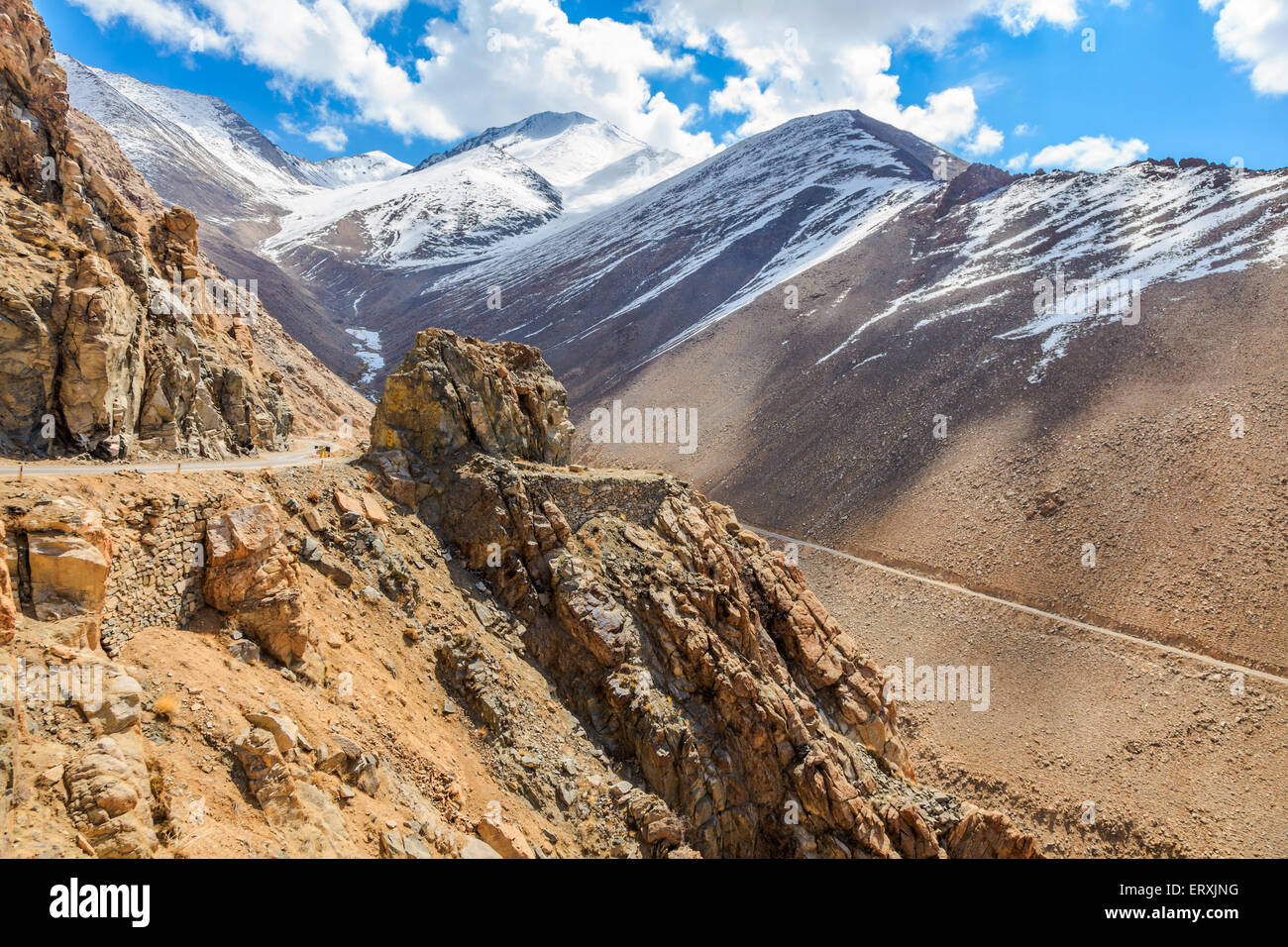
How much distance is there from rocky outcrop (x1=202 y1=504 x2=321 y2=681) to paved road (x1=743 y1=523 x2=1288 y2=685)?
3052cm

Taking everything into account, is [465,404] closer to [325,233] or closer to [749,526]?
[749,526]

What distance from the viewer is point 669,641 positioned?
15.9 m

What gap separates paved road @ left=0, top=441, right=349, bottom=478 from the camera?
11.4 m

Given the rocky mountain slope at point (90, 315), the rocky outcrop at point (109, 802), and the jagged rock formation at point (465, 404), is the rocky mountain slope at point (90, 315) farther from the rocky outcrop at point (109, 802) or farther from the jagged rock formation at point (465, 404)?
the rocky outcrop at point (109, 802)

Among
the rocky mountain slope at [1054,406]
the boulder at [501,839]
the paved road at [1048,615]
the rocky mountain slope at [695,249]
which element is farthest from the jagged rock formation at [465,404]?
the rocky mountain slope at [695,249]

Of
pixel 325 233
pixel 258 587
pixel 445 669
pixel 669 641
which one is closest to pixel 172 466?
pixel 258 587

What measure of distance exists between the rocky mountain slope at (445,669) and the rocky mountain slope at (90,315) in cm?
479

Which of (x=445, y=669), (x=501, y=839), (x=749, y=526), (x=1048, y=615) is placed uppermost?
(x=749, y=526)

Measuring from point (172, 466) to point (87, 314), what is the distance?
3.55m
